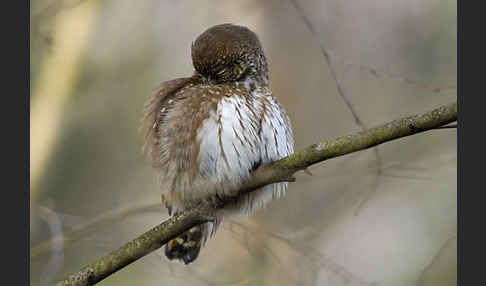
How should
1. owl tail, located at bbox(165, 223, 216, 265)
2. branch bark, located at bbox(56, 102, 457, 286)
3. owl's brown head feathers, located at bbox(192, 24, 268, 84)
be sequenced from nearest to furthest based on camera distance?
branch bark, located at bbox(56, 102, 457, 286)
owl's brown head feathers, located at bbox(192, 24, 268, 84)
owl tail, located at bbox(165, 223, 216, 265)

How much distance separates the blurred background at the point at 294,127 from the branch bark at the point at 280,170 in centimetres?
73

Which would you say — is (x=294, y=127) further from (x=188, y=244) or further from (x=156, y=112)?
(x=156, y=112)

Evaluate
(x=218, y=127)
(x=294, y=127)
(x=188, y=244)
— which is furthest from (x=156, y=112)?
(x=294, y=127)

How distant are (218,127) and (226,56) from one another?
14.9 inches

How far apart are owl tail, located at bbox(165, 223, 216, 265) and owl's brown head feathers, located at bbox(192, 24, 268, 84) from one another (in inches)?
28.7

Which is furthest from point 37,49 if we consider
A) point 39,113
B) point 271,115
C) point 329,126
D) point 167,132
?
point 329,126

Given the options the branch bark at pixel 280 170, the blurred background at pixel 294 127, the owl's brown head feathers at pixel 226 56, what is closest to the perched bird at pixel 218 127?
the owl's brown head feathers at pixel 226 56

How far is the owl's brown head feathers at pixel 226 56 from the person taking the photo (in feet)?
8.54

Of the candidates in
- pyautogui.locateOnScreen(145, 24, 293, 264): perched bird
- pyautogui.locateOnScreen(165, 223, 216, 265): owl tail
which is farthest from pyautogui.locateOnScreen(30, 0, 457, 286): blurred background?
pyautogui.locateOnScreen(145, 24, 293, 264): perched bird

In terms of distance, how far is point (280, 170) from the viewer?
213cm

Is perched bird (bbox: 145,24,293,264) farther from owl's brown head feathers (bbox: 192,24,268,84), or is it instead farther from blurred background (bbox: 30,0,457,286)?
blurred background (bbox: 30,0,457,286)

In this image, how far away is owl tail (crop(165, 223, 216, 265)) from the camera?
284cm

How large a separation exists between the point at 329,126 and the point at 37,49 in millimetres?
1983

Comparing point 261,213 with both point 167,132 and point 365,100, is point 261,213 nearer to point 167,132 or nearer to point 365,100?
point 365,100
